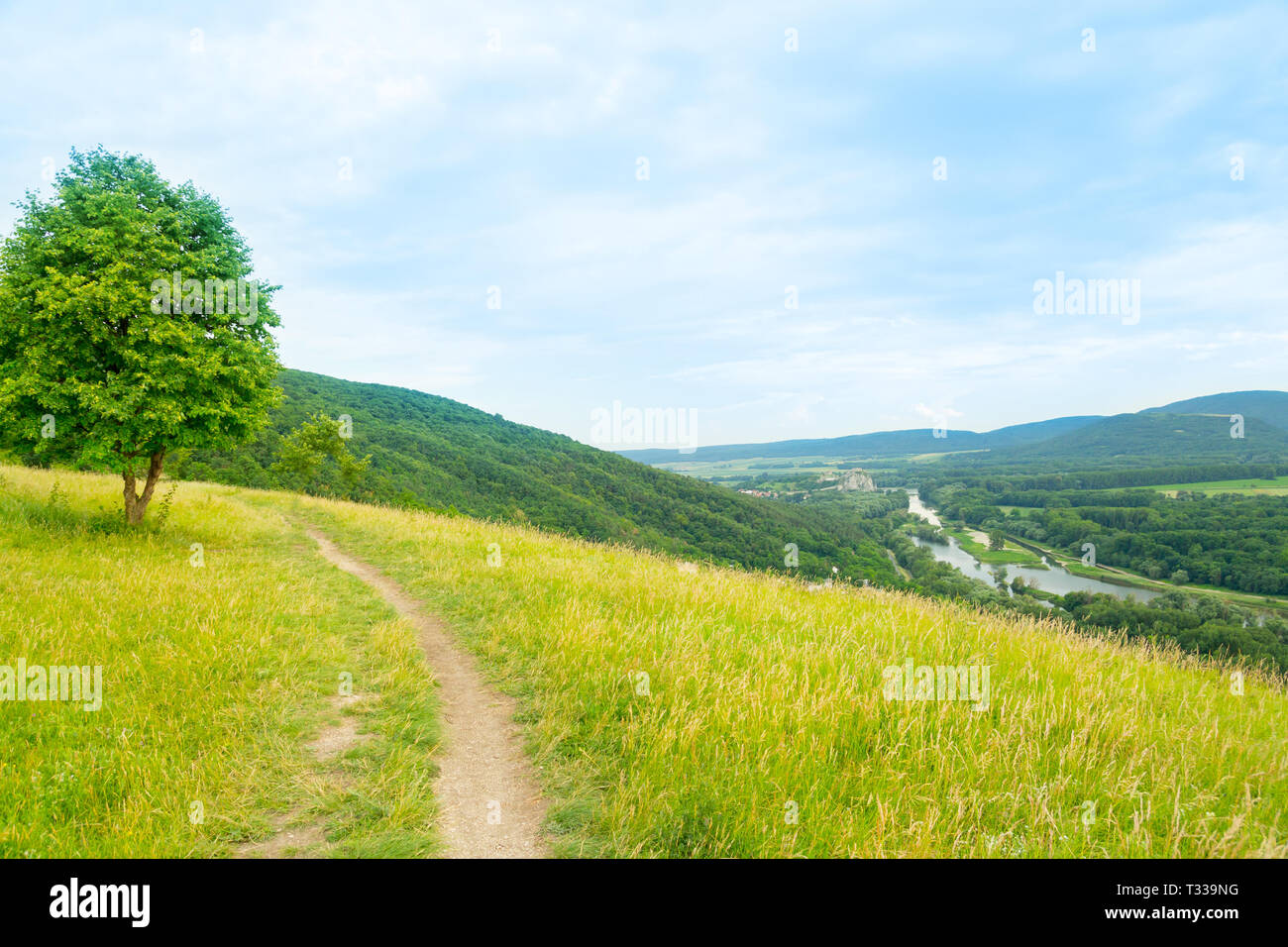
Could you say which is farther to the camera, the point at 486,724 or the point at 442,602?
the point at 442,602

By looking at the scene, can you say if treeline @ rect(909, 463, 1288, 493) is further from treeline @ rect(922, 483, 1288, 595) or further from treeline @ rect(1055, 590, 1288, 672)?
treeline @ rect(1055, 590, 1288, 672)

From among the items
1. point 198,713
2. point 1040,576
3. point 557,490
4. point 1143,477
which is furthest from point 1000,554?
point 1143,477

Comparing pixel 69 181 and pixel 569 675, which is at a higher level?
pixel 69 181

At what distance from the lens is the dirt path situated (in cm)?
395

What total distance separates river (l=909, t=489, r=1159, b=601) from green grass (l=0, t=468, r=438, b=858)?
57.5 meters

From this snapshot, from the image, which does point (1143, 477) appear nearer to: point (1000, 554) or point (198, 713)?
point (1000, 554)

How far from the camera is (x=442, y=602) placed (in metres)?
10.8

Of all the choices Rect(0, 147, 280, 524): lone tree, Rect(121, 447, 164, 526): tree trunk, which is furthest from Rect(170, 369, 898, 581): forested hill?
Rect(0, 147, 280, 524): lone tree

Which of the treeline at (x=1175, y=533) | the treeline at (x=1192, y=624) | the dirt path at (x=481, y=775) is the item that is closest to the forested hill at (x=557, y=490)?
the treeline at (x=1192, y=624)

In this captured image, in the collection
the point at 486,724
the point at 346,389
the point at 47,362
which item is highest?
the point at 346,389

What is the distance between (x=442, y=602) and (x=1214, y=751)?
11.2 meters
